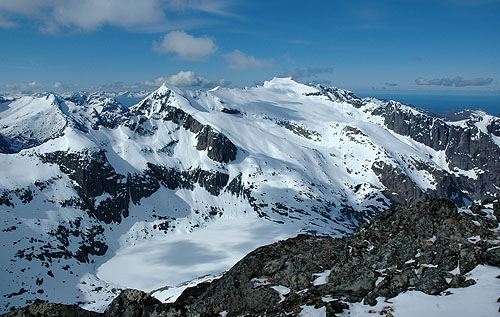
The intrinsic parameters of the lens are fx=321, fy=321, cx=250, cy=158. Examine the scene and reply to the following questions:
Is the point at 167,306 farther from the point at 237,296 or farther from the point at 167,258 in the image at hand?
the point at 167,258

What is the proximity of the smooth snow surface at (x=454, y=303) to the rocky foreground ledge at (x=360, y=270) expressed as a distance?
563 millimetres

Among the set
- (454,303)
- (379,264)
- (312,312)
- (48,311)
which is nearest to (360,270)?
(379,264)

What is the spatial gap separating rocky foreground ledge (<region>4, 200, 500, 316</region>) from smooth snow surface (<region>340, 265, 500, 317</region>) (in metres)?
0.56

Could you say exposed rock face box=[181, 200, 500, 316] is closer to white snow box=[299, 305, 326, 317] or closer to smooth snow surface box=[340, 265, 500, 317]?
smooth snow surface box=[340, 265, 500, 317]

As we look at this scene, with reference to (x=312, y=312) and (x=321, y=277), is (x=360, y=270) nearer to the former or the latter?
(x=321, y=277)

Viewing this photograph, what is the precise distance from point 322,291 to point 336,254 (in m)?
8.72

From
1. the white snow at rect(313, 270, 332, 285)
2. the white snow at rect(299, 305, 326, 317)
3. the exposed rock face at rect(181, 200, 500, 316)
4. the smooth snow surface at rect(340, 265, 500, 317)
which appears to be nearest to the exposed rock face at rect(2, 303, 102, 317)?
the exposed rock face at rect(181, 200, 500, 316)

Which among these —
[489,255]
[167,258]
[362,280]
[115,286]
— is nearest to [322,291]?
[362,280]

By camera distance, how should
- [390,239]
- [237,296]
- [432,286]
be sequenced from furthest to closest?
[390,239] < [237,296] < [432,286]

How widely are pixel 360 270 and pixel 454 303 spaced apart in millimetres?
9323

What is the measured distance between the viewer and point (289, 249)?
40.3m

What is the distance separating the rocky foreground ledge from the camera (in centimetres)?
2230

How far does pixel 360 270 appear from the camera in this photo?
2814 centimetres

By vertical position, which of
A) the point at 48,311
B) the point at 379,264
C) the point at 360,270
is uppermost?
the point at 48,311
